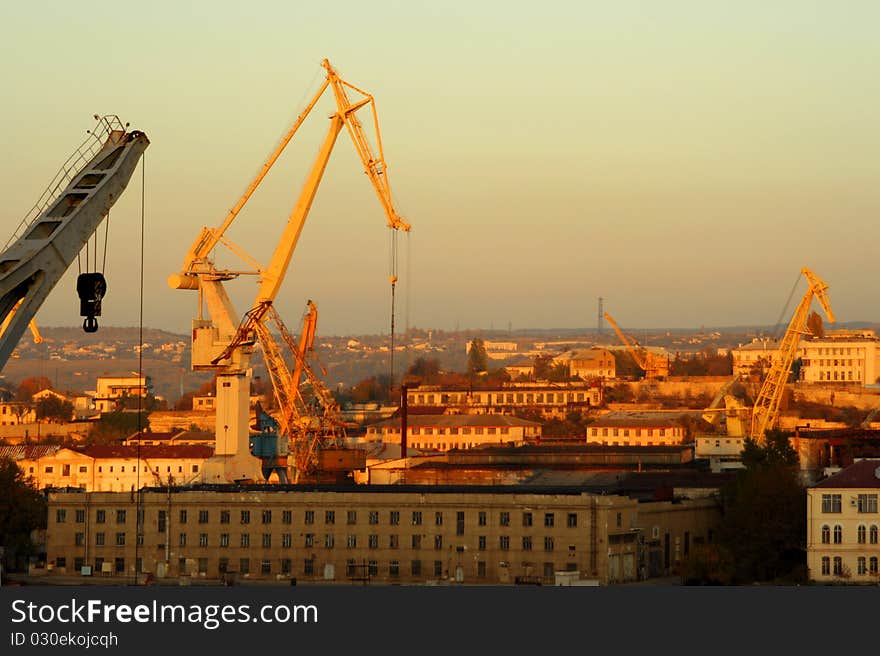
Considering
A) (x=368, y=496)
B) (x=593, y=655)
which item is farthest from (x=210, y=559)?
(x=593, y=655)

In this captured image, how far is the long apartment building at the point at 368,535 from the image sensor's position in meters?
94.4

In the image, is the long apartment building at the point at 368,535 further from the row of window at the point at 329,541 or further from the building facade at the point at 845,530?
the building facade at the point at 845,530

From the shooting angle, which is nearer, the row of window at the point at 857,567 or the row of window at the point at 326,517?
the row of window at the point at 857,567

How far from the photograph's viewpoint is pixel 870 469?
93.8m

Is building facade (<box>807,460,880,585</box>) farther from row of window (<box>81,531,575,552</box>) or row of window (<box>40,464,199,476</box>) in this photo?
row of window (<box>40,464,199,476</box>)

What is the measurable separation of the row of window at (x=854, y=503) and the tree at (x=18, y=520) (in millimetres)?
31578

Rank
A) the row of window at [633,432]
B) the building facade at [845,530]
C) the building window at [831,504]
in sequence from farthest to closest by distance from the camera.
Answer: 1. the row of window at [633,432]
2. the building window at [831,504]
3. the building facade at [845,530]

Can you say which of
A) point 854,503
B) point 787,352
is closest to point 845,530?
point 854,503

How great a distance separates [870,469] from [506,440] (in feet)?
310

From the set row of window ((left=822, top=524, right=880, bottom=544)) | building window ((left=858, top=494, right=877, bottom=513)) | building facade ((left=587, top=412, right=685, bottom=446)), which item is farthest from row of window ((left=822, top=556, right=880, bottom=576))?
building facade ((left=587, top=412, right=685, bottom=446))

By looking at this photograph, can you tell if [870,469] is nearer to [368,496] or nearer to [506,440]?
[368,496]

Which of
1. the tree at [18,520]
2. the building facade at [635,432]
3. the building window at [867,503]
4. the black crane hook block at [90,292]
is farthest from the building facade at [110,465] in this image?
the black crane hook block at [90,292]

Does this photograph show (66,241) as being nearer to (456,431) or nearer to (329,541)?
(329,541)

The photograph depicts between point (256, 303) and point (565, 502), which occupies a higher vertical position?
point (256, 303)
